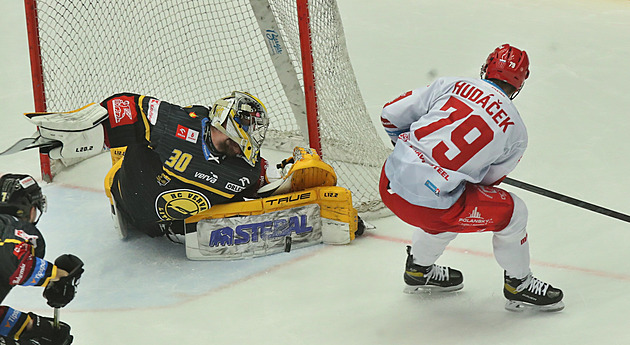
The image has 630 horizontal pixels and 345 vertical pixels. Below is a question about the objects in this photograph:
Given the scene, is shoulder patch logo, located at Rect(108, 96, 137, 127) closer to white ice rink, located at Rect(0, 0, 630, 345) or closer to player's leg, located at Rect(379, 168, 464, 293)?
white ice rink, located at Rect(0, 0, 630, 345)

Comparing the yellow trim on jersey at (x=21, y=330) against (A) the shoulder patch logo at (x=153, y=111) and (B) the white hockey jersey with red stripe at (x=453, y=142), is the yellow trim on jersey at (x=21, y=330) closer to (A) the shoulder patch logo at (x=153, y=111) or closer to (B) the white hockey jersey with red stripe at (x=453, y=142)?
(A) the shoulder patch logo at (x=153, y=111)

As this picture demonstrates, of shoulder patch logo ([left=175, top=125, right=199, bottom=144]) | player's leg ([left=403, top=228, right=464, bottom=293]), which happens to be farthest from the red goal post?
player's leg ([left=403, top=228, right=464, bottom=293])

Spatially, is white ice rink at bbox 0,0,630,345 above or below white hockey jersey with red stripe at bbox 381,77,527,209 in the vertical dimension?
below

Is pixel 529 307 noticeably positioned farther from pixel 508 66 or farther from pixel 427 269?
pixel 508 66

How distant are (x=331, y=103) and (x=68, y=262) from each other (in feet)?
6.03

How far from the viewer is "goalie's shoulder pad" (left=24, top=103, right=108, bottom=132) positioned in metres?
3.12

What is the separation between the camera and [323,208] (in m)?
3.75

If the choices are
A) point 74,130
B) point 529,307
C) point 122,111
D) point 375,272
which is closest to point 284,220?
point 375,272

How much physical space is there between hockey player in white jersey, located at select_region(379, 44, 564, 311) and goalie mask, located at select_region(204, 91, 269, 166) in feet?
1.98

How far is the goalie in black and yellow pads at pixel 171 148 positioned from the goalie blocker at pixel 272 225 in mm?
38

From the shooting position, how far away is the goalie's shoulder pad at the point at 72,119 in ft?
10.2

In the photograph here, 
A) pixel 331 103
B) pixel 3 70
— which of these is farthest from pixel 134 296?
pixel 3 70

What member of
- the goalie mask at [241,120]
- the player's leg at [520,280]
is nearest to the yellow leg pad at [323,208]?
the goalie mask at [241,120]

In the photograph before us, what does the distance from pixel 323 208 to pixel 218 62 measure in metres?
1.74
